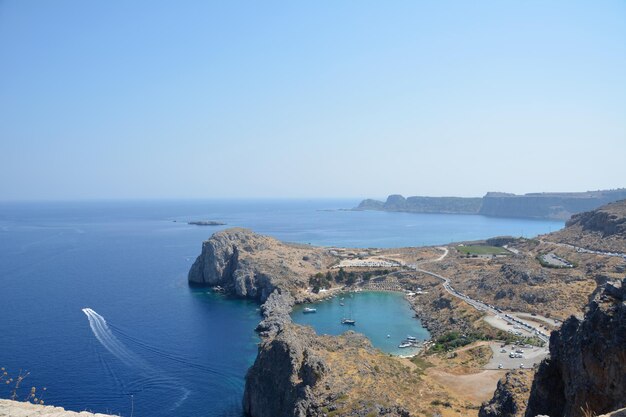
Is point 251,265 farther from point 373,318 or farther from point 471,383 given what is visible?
point 471,383

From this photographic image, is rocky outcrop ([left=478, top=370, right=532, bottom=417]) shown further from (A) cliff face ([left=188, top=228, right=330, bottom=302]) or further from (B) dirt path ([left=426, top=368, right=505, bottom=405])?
(A) cliff face ([left=188, top=228, right=330, bottom=302])

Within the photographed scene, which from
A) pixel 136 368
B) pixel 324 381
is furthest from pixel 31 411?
pixel 136 368

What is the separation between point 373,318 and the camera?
297 ft

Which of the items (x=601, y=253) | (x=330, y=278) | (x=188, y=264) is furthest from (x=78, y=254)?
(x=601, y=253)

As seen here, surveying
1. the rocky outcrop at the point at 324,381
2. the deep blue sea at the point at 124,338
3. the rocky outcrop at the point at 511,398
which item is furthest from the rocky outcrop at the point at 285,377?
the rocky outcrop at the point at 511,398

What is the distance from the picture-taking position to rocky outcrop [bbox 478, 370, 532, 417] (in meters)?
32.8

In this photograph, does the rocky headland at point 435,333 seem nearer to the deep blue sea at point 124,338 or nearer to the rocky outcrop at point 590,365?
the rocky outcrop at point 590,365

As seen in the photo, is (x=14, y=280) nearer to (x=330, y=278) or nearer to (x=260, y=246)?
(x=260, y=246)

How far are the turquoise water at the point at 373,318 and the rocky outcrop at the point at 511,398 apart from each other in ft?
114

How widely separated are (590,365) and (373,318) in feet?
237

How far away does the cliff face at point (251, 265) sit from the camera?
348ft

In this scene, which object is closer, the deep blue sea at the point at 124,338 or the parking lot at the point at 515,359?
the deep blue sea at the point at 124,338

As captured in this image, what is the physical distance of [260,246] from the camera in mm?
128625

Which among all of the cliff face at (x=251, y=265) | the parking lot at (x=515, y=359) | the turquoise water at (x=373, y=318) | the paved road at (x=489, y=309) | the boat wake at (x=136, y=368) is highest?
the cliff face at (x=251, y=265)
